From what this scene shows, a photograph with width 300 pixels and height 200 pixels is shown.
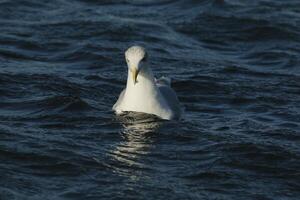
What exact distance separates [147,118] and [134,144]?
3.25 ft

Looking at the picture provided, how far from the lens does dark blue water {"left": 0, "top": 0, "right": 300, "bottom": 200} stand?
11258 millimetres

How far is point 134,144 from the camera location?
12695 millimetres

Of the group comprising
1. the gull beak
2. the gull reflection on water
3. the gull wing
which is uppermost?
the gull beak

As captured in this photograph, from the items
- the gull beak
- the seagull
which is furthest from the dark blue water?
the gull beak

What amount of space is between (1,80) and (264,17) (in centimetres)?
657

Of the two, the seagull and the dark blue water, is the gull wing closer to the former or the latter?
the seagull

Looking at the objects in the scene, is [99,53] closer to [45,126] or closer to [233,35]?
[233,35]

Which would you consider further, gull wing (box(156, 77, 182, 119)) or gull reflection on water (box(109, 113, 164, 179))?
gull wing (box(156, 77, 182, 119))

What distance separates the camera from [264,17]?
66.2ft

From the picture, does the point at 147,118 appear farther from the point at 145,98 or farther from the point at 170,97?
the point at 170,97

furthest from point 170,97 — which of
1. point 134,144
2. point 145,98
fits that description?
point 134,144

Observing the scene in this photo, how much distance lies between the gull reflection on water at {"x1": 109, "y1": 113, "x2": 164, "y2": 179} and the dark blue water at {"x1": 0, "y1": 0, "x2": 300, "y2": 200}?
0.02 metres

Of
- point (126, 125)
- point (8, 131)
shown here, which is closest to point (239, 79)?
point (126, 125)

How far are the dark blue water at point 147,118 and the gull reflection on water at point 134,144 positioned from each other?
0.02 metres
